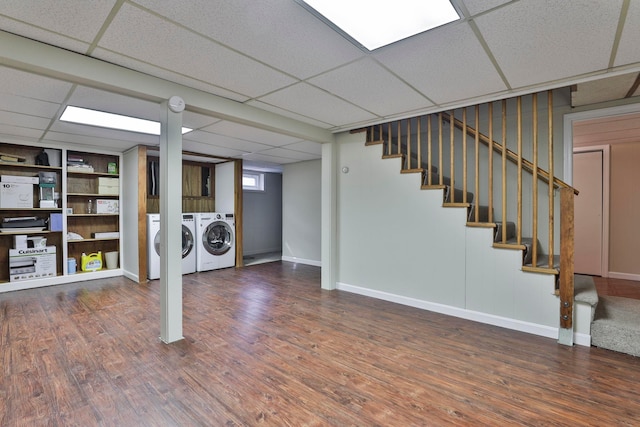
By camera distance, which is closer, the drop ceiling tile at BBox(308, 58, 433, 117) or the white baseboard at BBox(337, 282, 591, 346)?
the drop ceiling tile at BBox(308, 58, 433, 117)

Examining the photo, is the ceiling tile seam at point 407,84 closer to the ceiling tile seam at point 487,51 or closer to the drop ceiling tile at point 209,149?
the ceiling tile seam at point 487,51

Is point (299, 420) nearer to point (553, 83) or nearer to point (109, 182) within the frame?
point (553, 83)

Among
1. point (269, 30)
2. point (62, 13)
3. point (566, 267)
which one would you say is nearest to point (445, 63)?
point (269, 30)

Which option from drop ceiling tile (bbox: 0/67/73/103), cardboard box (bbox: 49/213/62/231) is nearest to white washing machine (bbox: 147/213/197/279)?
cardboard box (bbox: 49/213/62/231)

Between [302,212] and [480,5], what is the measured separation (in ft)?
17.5

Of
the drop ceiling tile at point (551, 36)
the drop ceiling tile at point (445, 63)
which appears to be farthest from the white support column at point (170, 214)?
the drop ceiling tile at point (551, 36)

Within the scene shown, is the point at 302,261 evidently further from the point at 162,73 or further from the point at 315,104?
the point at 162,73

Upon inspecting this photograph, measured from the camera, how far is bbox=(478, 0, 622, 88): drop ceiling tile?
5.19ft

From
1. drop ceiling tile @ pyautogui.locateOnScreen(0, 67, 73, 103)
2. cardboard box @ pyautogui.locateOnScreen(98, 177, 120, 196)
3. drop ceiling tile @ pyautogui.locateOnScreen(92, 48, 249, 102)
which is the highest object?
drop ceiling tile @ pyautogui.locateOnScreen(92, 48, 249, 102)

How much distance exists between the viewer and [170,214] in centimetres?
260

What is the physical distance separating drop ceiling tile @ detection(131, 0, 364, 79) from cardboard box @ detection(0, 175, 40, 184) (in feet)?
14.8

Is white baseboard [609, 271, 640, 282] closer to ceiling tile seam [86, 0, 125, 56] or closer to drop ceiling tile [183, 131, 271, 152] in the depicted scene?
drop ceiling tile [183, 131, 271, 152]

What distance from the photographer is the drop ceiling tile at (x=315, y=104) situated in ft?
9.02

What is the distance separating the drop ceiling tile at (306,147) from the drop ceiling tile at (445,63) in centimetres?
222
